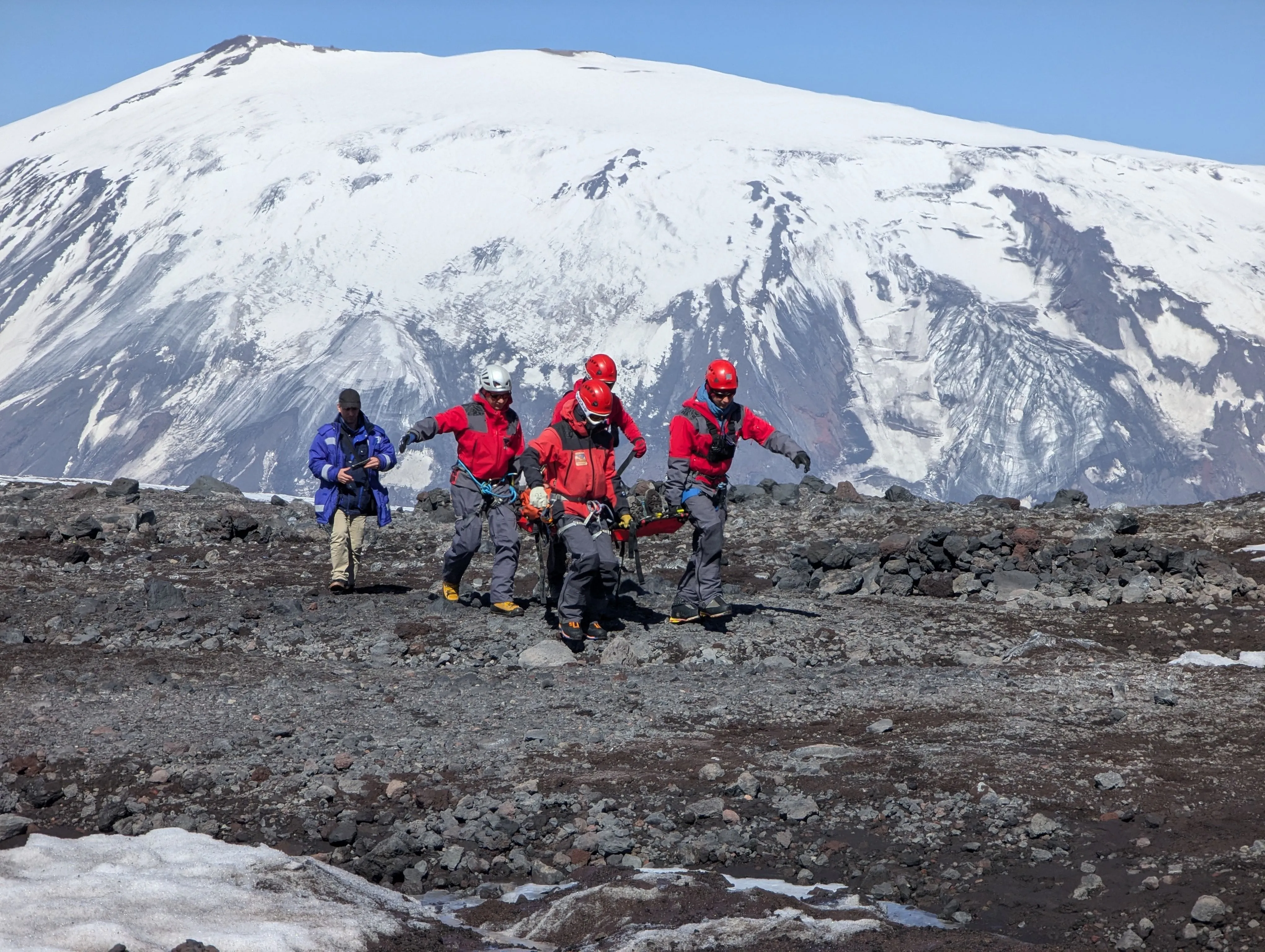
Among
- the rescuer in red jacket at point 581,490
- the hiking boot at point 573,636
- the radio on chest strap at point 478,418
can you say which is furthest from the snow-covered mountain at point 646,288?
the hiking boot at point 573,636

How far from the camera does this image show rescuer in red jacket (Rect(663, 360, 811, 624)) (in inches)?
412

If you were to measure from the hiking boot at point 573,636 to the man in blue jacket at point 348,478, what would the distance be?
2.56 m

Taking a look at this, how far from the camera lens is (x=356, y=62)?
81.4 meters

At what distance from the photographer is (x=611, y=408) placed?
10211 mm

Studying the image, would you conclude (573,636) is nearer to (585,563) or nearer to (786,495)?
(585,563)

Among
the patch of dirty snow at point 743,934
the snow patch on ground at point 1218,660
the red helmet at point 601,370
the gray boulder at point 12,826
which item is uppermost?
the red helmet at point 601,370

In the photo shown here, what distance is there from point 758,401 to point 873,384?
693 cm

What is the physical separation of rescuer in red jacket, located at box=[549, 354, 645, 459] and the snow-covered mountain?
3779 centimetres

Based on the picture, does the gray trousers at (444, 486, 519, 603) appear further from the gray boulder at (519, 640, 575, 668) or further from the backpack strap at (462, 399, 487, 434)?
the gray boulder at (519, 640, 575, 668)

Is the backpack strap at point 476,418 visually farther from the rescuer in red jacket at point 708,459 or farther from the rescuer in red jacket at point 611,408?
the rescuer in red jacket at point 708,459

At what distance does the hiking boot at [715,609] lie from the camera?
1059 cm

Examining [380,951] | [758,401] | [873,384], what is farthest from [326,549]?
[873,384]

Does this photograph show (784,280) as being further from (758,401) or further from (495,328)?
(495,328)

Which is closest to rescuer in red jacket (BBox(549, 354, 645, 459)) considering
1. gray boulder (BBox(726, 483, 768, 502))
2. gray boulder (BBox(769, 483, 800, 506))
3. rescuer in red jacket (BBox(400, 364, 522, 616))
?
rescuer in red jacket (BBox(400, 364, 522, 616))
